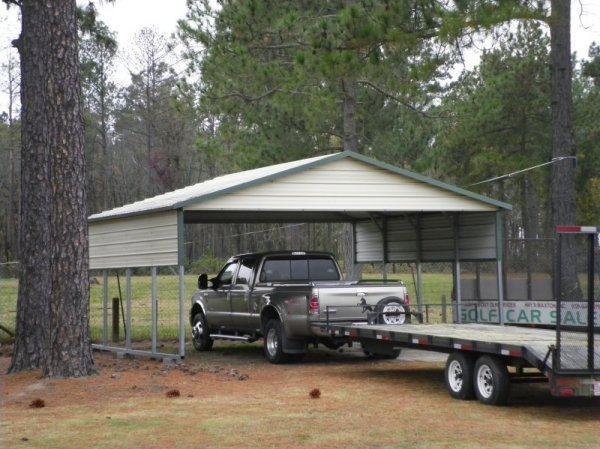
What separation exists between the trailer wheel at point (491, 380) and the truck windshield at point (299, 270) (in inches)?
260

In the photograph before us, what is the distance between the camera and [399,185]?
61.1ft

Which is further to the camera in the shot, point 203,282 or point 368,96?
point 368,96

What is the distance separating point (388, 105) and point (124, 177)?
111 ft

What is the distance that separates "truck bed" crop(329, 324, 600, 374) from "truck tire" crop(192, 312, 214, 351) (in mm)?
4969

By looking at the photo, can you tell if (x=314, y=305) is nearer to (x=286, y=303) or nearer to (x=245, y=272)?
(x=286, y=303)

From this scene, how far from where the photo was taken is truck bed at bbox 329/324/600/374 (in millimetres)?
11383

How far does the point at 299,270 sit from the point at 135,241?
2.96 m

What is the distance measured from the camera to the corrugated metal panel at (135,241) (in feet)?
57.4

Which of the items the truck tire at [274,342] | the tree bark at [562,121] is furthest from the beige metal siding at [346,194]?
the tree bark at [562,121]

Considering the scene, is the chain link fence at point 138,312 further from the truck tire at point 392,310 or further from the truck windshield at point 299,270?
the truck tire at point 392,310

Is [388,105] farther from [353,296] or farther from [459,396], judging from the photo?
[459,396]

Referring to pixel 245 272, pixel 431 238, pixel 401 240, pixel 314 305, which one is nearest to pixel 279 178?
pixel 245 272

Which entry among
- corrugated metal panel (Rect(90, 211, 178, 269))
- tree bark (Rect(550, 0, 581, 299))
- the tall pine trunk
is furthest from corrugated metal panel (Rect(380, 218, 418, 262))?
the tall pine trunk

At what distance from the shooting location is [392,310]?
54.7 ft
